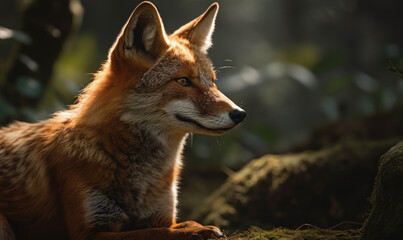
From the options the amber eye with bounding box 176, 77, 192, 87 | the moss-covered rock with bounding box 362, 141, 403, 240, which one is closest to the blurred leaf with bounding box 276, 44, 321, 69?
the amber eye with bounding box 176, 77, 192, 87

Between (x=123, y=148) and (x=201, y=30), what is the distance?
171 centimetres

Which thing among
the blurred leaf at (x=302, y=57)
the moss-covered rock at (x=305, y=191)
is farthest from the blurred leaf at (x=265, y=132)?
the moss-covered rock at (x=305, y=191)

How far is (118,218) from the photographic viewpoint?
3.14m

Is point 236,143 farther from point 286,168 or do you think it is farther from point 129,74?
point 129,74

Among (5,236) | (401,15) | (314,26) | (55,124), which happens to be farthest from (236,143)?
(314,26)

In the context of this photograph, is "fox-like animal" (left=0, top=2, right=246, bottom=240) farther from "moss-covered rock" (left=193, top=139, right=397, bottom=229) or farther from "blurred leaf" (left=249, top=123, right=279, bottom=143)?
"blurred leaf" (left=249, top=123, right=279, bottom=143)

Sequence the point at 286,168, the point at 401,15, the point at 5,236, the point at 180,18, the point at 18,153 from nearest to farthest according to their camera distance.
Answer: the point at 5,236 → the point at 18,153 → the point at 286,168 → the point at 401,15 → the point at 180,18

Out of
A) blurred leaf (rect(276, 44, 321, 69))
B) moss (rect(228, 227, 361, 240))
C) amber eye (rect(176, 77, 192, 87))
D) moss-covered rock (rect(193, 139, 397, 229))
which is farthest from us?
blurred leaf (rect(276, 44, 321, 69))

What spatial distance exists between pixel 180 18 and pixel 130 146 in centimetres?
2170

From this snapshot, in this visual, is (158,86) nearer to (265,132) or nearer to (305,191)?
(305,191)

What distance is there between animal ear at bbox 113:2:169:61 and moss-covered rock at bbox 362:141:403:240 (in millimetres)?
2263

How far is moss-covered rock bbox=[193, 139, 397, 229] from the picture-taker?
500 centimetres

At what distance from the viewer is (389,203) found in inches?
94.7

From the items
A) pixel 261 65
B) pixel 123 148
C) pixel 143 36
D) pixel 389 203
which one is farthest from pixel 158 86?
pixel 261 65
